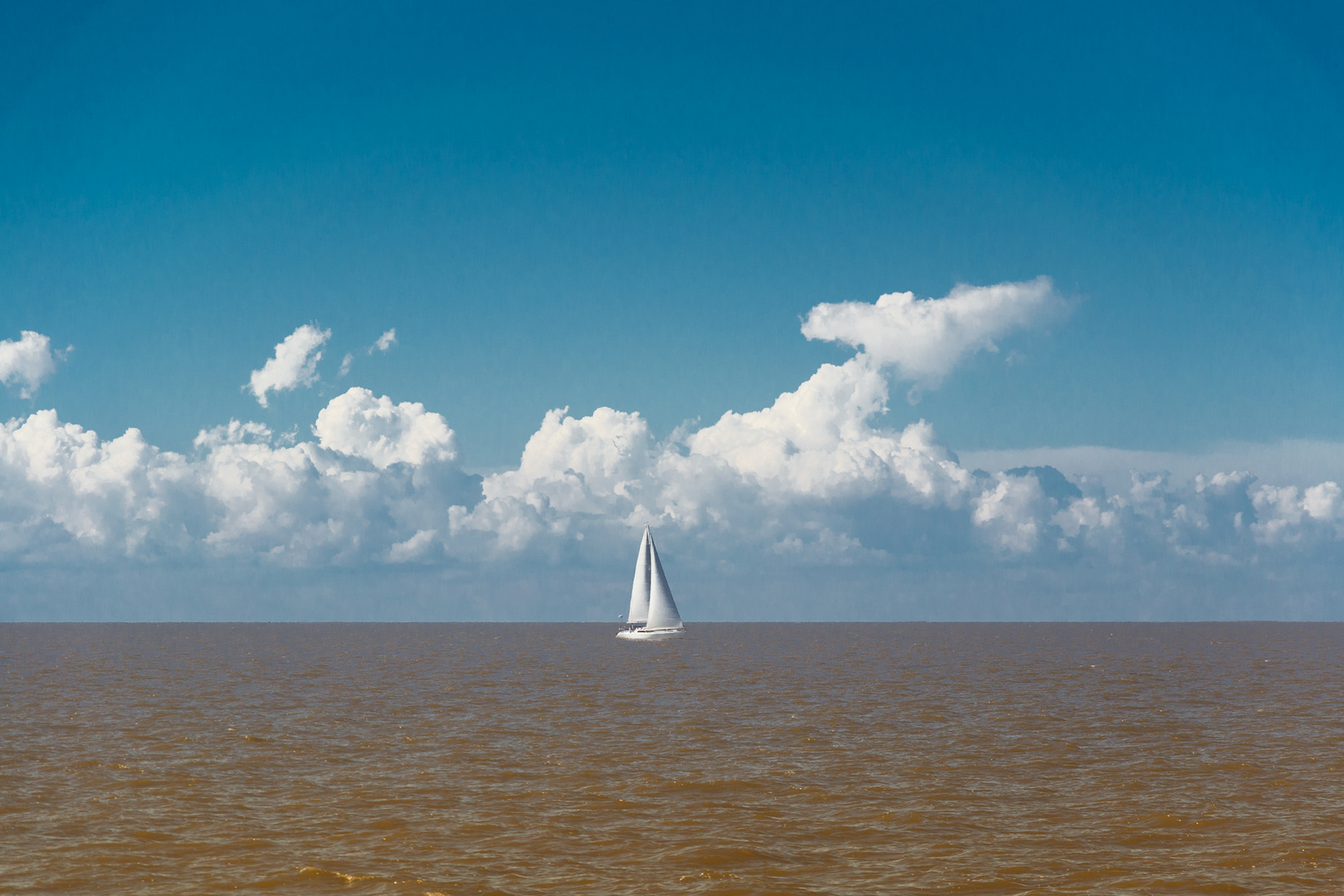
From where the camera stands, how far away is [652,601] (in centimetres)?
14175

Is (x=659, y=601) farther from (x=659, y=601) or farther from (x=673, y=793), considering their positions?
(x=673, y=793)

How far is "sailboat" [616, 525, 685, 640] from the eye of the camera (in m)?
140

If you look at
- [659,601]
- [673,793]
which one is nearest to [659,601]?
[659,601]

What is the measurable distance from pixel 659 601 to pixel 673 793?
11406 cm

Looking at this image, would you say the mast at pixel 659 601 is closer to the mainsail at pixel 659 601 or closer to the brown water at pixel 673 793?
the mainsail at pixel 659 601

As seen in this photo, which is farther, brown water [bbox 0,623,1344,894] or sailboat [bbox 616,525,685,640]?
sailboat [bbox 616,525,685,640]

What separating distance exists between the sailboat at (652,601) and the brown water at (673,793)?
3114 inches

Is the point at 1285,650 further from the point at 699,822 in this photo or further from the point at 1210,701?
the point at 699,822

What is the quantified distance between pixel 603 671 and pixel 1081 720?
49481mm

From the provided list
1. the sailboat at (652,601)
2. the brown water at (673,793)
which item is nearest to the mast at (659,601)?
the sailboat at (652,601)

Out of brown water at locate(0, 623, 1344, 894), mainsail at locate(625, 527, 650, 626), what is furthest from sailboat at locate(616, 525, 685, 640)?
brown water at locate(0, 623, 1344, 894)

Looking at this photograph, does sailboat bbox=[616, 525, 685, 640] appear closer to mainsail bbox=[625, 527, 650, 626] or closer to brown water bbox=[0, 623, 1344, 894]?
mainsail bbox=[625, 527, 650, 626]

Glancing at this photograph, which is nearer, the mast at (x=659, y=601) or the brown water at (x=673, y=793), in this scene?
the brown water at (x=673, y=793)

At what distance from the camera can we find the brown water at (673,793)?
20.6 m
